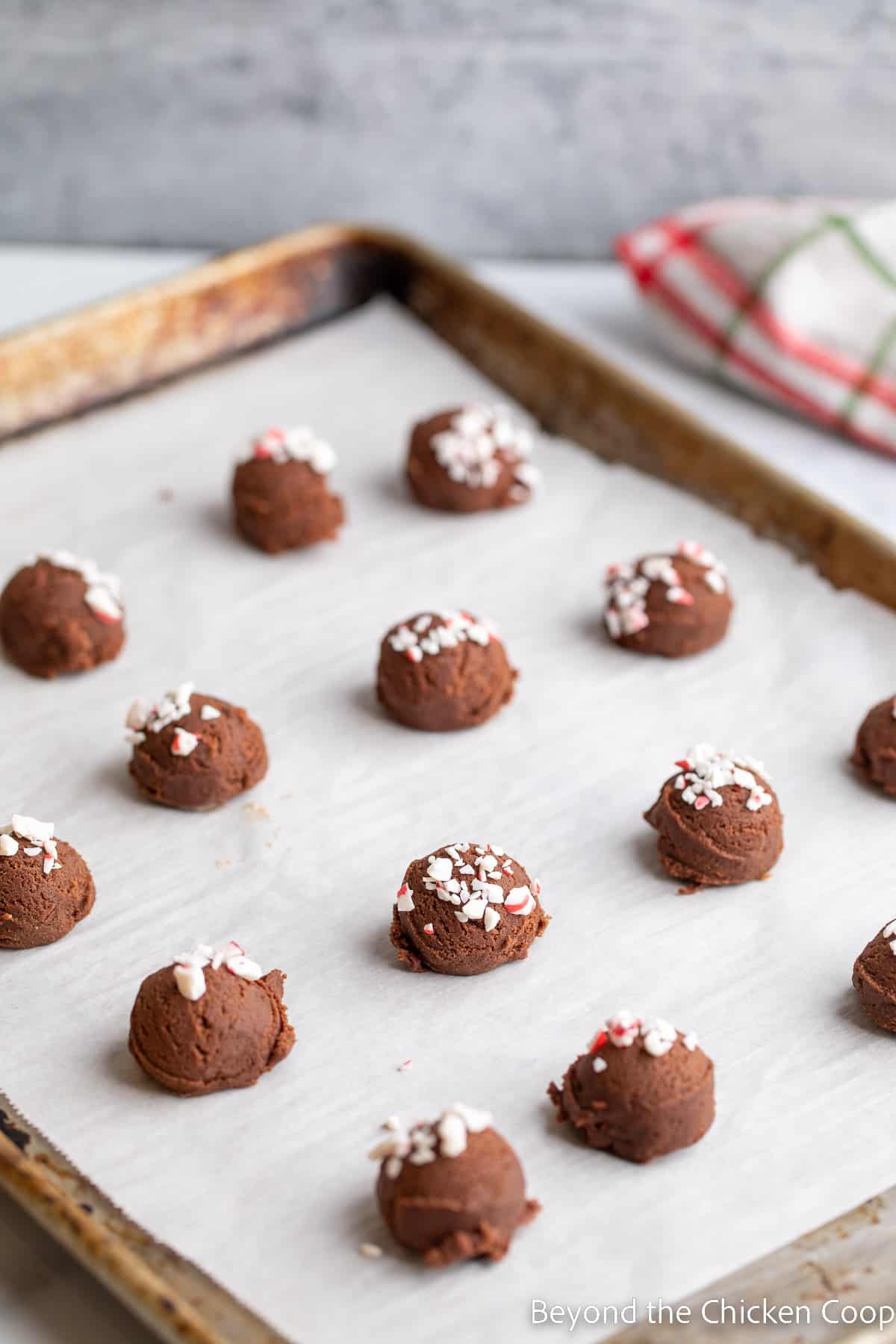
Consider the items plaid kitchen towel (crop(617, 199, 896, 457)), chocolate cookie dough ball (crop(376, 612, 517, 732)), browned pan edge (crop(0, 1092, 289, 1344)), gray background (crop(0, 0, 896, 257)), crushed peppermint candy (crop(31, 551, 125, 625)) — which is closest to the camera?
browned pan edge (crop(0, 1092, 289, 1344))

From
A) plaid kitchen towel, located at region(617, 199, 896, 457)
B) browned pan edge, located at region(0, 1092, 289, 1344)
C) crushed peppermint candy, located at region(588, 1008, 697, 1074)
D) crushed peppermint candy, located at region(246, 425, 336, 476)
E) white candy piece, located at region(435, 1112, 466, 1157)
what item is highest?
plaid kitchen towel, located at region(617, 199, 896, 457)

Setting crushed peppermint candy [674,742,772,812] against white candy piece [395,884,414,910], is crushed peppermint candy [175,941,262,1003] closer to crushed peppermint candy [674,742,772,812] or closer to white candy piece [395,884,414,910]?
white candy piece [395,884,414,910]

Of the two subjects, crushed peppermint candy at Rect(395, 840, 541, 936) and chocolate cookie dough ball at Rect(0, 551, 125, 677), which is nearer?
crushed peppermint candy at Rect(395, 840, 541, 936)

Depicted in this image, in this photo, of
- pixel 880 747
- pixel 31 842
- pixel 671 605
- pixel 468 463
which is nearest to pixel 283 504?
pixel 468 463

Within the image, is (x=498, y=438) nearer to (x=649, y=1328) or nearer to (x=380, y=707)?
(x=380, y=707)

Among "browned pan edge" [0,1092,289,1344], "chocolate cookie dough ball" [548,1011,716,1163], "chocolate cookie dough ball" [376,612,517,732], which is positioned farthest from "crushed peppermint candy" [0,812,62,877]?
"chocolate cookie dough ball" [548,1011,716,1163]

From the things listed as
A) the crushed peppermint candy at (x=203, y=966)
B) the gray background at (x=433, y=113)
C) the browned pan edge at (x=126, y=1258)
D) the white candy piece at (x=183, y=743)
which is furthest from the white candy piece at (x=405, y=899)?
the gray background at (x=433, y=113)

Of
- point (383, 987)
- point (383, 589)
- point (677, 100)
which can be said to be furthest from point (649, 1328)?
point (677, 100)
